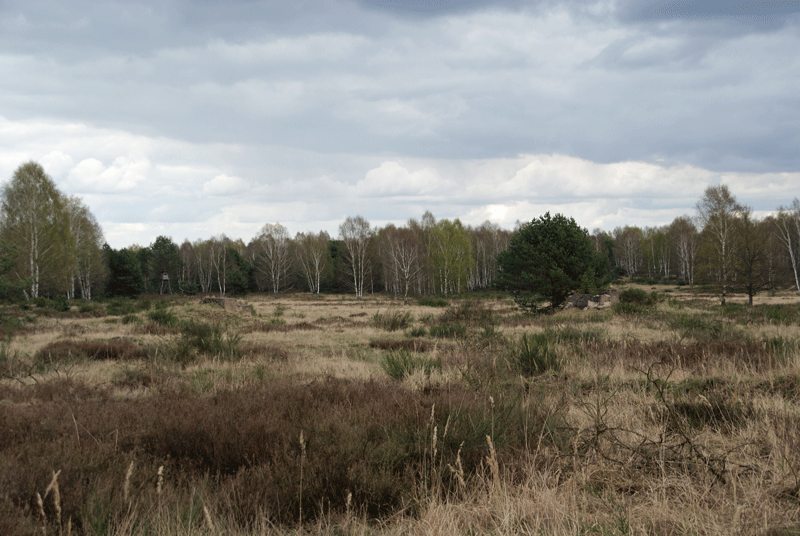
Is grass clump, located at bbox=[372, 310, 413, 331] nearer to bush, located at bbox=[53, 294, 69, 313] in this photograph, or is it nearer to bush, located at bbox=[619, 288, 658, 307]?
bush, located at bbox=[619, 288, 658, 307]

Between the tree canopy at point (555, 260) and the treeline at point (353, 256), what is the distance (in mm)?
3097

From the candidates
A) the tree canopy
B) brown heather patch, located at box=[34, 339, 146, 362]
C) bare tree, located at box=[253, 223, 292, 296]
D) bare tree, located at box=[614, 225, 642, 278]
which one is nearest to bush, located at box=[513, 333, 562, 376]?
brown heather patch, located at box=[34, 339, 146, 362]

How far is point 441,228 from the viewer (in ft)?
196

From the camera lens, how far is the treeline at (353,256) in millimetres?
32250

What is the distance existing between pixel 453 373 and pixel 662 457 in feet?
10.4

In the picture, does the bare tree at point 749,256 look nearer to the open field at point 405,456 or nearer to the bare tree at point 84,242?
the open field at point 405,456

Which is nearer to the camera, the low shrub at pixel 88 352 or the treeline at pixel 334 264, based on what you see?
the low shrub at pixel 88 352

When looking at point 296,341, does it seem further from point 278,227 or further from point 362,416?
point 278,227

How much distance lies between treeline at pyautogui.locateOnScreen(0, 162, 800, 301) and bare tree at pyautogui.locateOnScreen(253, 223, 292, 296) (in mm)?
191

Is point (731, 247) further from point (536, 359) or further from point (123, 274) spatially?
point (123, 274)

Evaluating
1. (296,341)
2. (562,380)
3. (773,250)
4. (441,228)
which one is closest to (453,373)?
(562,380)

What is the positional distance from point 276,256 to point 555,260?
48.1 m

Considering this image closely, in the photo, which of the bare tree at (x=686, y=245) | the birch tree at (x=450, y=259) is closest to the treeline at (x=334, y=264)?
the birch tree at (x=450, y=259)

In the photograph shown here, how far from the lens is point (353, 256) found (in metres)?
53.2
